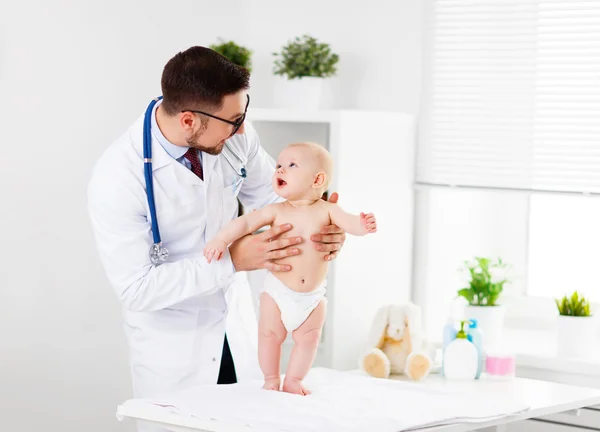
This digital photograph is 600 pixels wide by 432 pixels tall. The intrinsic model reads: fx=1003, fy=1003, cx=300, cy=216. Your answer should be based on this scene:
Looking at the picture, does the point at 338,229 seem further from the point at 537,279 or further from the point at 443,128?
the point at 537,279

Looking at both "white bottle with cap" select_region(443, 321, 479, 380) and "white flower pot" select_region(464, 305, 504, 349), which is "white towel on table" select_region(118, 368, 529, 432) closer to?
"white bottle with cap" select_region(443, 321, 479, 380)

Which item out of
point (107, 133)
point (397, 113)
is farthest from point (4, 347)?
point (397, 113)

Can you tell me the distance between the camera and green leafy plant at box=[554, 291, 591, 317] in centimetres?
325

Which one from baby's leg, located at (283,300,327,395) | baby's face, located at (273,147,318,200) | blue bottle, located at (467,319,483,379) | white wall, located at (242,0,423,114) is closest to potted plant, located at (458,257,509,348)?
blue bottle, located at (467,319,483,379)

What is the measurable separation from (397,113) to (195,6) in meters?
0.82

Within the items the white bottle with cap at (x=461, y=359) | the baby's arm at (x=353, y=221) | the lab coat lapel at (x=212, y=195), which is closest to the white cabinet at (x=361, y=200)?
the white bottle with cap at (x=461, y=359)

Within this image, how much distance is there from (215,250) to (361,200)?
3.61ft

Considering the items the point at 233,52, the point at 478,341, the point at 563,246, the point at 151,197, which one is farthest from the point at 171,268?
the point at 563,246

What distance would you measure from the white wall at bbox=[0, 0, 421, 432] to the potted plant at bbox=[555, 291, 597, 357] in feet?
2.85

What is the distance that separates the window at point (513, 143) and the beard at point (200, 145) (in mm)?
1284

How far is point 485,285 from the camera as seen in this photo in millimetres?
3330

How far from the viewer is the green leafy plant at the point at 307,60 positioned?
3.39m

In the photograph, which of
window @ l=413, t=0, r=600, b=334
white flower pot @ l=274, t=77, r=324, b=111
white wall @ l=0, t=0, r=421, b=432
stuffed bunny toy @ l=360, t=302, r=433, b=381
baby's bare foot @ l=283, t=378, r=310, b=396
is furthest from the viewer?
white flower pot @ l=274, t=77, r=324, b=111

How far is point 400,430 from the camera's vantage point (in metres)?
1.93
